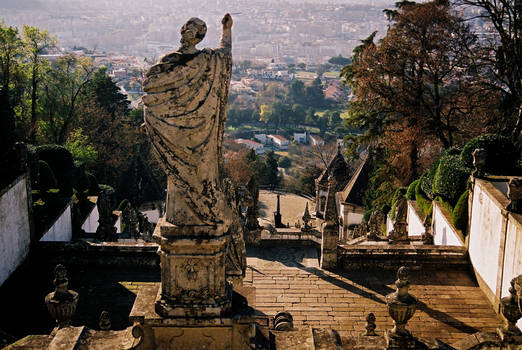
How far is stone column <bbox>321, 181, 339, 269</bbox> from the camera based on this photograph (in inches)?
566

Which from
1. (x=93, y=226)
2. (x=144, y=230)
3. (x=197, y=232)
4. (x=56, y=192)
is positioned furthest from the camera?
(x=93, y=226)

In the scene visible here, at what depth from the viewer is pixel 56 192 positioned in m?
19.2

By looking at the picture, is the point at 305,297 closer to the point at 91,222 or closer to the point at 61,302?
the point at 61,302

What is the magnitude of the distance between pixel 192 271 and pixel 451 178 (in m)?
13.2

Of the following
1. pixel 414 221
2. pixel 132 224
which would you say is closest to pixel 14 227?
pixel 132 224

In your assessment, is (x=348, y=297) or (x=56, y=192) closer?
(x=348, y=297)

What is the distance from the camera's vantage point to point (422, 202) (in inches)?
832

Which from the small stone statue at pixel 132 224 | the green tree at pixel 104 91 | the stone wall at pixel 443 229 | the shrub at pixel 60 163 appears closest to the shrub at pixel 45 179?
the shrub at pixel 60 163

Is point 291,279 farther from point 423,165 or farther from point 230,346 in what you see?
point 423,165

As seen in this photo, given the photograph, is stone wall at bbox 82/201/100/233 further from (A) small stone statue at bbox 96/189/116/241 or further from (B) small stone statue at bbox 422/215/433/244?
(B) small stone statue at bbox 422/215/433/244

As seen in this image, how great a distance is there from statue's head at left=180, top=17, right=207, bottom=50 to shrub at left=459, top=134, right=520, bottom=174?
1197cm

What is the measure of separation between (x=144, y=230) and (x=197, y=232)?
17083 mm

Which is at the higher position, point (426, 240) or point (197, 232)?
point (197, 232)

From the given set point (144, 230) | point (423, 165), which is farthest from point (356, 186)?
point (144, 230)
